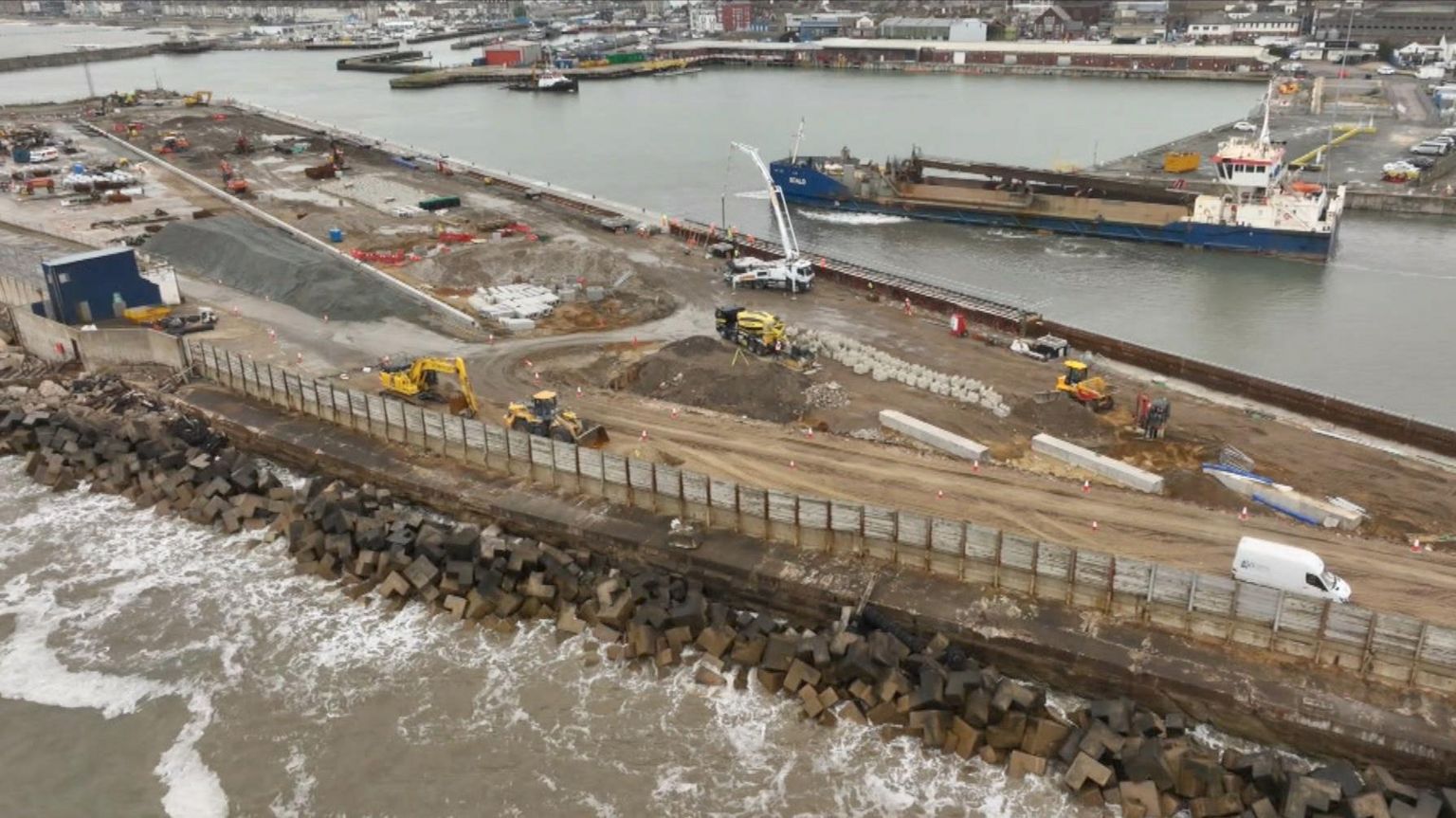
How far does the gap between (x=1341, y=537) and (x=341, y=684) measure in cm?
2225

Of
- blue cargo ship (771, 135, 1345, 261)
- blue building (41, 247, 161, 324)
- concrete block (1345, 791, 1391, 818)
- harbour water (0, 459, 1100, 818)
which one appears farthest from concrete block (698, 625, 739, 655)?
blue cargo ship (771, 135, 1345, 261)

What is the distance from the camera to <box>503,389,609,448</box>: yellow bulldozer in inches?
1077

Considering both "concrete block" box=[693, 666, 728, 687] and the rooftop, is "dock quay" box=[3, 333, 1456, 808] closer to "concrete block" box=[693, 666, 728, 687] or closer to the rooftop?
"concrete block" box=[693, 666, 728, 687]

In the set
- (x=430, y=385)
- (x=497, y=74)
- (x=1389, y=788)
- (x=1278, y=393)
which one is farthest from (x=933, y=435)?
(x=497, y=74)

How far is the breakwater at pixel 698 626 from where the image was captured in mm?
16922

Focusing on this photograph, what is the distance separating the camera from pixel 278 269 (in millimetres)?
41938

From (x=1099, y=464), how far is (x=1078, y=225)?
129ft

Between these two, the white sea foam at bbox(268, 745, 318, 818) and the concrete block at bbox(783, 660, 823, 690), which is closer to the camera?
the white sea foam at bbox(268, 745, 318, 818)

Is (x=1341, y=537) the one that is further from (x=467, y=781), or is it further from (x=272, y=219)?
(x=272, y=219)

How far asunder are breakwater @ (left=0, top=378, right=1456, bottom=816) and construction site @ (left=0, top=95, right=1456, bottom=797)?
11.5 feet

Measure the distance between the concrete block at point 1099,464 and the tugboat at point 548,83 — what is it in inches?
4699

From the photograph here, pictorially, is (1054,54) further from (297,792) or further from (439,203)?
(297,792)

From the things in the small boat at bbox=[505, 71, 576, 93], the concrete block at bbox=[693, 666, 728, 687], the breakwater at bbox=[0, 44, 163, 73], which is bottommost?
the concrete block at bbox=[693, 666, 728, 687]

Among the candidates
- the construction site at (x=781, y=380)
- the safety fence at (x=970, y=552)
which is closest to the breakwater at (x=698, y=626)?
the safety fence at (x=970, y=552)
